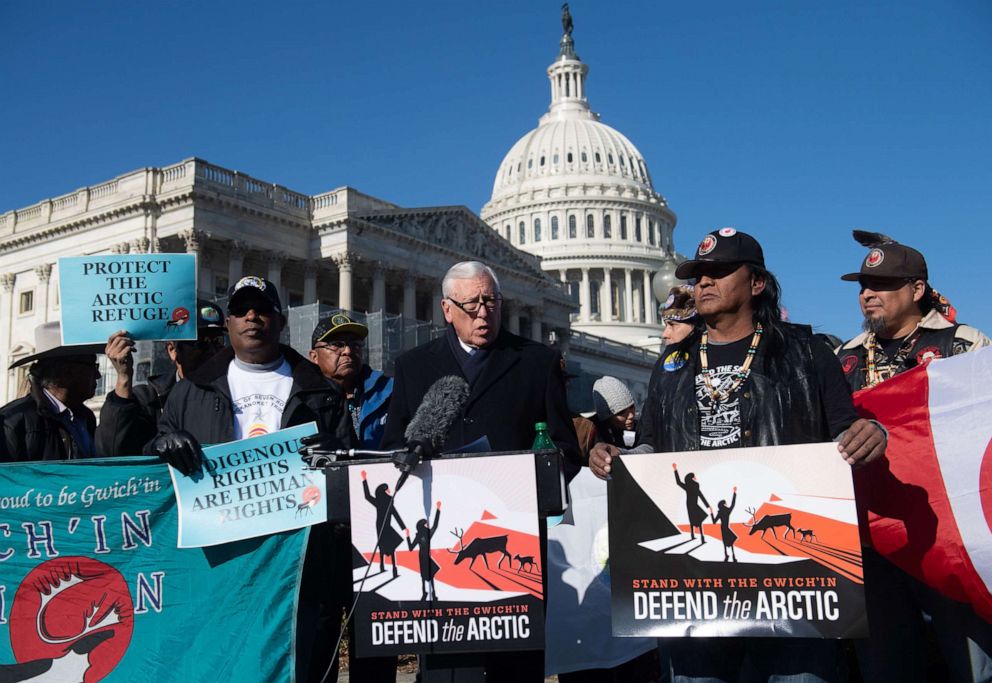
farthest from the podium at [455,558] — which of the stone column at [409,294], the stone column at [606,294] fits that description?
the stone column at [606,294]

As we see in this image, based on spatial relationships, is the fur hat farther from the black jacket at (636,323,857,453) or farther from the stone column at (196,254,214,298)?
the stone column at (196,254,214,298)

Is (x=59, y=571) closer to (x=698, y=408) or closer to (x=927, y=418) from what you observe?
(x=698, y=408)

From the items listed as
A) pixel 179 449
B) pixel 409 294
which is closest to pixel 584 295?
pixel 409 294

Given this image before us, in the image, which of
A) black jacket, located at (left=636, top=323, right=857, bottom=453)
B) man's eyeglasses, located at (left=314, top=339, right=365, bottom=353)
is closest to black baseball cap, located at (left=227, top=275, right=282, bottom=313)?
man's eyeglasses, located at (left=314, top=339, right=365, bottom=353)

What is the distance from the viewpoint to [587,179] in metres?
105

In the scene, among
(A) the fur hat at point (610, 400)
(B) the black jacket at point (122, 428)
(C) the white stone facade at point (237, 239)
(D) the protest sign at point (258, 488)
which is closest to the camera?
(D) the protest sign at point (258, 488)

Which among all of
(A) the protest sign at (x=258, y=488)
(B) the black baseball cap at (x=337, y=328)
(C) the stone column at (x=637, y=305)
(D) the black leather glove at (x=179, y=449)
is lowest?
(A) the protest sign at (x=258, y=488)

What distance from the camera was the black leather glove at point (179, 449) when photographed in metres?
4.24

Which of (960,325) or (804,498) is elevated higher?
(960,325)

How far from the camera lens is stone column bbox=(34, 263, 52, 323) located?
43938 mm

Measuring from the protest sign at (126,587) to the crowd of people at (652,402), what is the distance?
16 cm

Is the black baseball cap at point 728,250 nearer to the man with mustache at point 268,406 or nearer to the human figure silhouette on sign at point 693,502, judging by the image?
the human figure silhouette on sign at point 693,502

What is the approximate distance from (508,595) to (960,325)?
250cm

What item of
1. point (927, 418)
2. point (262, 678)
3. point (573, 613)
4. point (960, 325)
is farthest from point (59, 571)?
point (960, 325)
